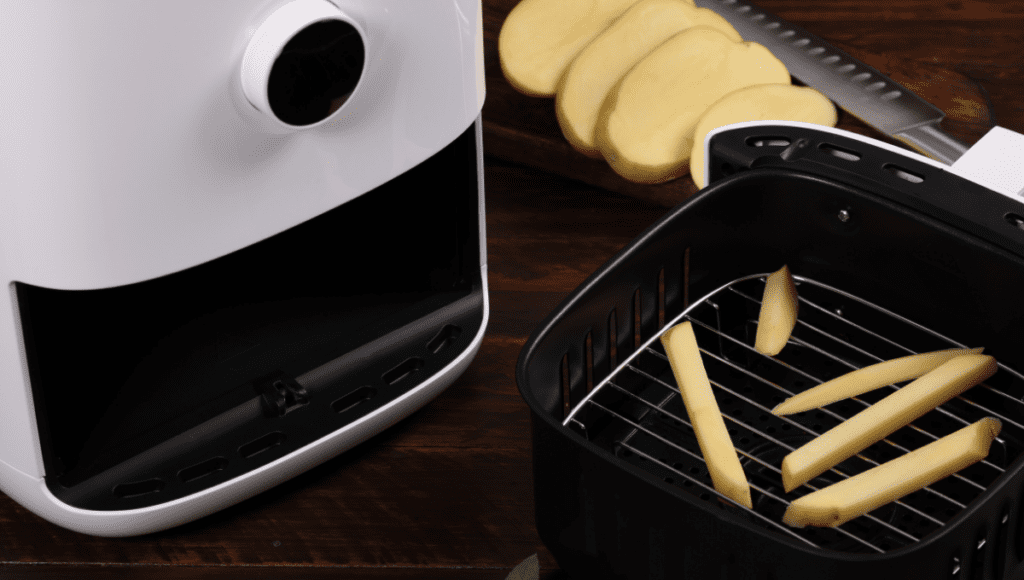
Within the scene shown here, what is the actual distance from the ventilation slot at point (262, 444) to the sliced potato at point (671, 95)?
33cm

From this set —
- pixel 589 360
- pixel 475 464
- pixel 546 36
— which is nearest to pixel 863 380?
pixel 589 360

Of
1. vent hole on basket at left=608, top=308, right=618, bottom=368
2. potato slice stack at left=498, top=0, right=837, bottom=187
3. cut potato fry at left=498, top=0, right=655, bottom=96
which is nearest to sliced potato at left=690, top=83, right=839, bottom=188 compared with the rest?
potato slice stack at left=498, top=0, right=837, bottom=187

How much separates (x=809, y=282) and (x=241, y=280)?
0.32 meters

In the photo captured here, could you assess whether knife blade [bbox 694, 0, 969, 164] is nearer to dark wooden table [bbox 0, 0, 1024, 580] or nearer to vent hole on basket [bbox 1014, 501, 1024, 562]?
dark wooden table [bbox 0, 0, 1024, 580]

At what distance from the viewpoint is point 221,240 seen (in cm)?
60

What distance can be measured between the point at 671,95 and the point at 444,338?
28 centimetres

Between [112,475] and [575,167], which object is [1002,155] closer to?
[575,167]

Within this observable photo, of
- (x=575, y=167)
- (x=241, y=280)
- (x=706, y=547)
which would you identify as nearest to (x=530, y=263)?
(x=575, y=167)

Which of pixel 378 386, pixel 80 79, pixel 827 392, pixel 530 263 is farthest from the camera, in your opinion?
pixel 530 263

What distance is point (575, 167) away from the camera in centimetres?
97

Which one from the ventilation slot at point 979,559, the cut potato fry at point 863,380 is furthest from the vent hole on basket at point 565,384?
the ventilation slot at point 979,559

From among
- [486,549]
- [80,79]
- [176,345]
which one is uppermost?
[80,79]

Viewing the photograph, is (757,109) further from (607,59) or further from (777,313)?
(777,313)

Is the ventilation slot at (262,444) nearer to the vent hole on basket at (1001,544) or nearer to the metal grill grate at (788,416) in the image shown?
the metal grill grate at (788,416)
